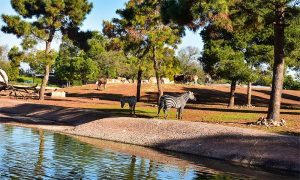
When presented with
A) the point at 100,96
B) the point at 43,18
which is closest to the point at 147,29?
the point at 43,18

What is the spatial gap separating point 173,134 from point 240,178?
9193 millimetres

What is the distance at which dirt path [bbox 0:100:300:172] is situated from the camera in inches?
855

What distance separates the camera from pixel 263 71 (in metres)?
47.4

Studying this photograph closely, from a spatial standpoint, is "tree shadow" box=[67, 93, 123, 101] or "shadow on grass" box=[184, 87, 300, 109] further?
"tree shadow" box=[67, 93, 123, 101]

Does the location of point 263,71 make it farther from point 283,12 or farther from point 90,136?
point 90,136

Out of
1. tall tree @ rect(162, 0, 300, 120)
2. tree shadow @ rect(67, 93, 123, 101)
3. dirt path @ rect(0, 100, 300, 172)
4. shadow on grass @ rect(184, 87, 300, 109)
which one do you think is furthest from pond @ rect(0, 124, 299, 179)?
tree shadow @ rect(67, 93, 123, 101)

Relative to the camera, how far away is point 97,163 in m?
18.2

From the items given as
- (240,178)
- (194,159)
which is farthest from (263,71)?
(240,178)

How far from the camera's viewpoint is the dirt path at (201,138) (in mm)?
21719

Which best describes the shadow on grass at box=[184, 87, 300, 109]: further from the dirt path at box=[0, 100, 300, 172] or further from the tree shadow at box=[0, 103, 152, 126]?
the dirt path at box=[0, 100, 300, 172]

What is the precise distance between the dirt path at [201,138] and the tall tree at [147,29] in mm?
12909

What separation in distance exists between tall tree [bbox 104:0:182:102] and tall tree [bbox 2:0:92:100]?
256 inches

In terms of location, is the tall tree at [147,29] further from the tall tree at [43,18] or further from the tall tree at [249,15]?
the tall tree at [249,15]

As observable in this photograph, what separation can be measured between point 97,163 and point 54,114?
2173cm
